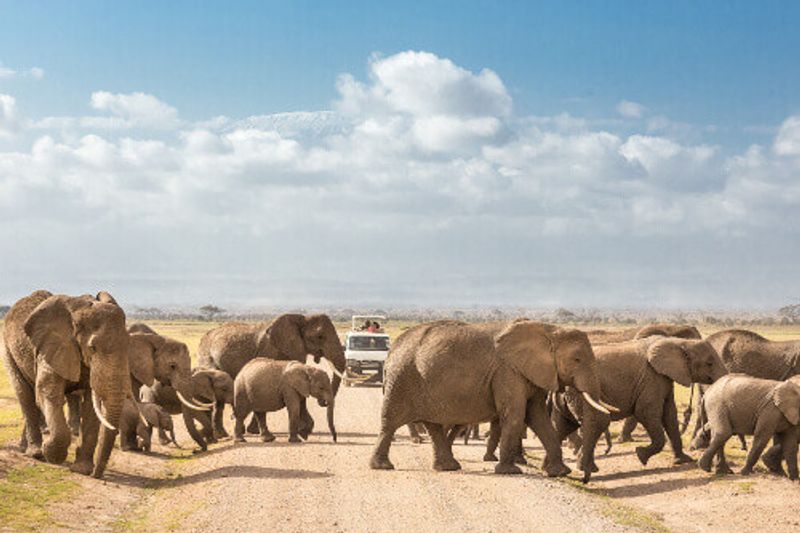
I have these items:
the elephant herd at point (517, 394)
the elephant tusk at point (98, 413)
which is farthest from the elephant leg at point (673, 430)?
the elephant tusk at point (98, 413)

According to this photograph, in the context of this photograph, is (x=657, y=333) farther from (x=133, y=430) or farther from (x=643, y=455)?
(x=133, y=430)

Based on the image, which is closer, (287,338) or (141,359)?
(141,359)

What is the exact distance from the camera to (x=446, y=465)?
69.9 ft

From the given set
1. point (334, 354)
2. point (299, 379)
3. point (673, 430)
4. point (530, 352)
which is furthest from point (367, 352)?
point (530, 352)

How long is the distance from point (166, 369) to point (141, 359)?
95cm

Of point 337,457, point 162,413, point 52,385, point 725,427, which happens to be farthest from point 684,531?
point 162,413

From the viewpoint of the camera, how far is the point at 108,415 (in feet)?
62.5

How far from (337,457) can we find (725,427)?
7.77 m

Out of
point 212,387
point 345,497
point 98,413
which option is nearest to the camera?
point 345,497

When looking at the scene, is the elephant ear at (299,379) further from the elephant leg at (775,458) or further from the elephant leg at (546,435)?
the elephant leg at (775,458)

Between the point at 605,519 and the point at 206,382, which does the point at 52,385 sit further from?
the point at 605,519

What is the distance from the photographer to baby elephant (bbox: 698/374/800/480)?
2131 centimetres

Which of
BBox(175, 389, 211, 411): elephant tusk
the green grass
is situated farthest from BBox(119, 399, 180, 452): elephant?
the green grass

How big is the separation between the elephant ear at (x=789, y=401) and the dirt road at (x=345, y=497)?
454 centimetres
